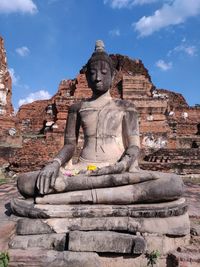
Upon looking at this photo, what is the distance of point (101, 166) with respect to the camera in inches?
162

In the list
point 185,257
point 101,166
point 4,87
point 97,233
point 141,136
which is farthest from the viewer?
point 4,87

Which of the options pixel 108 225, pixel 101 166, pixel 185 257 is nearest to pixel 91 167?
pixel 101 166

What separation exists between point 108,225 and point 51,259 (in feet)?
2.10

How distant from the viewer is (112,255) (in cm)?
302

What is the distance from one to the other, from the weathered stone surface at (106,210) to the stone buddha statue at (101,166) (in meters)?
0.08

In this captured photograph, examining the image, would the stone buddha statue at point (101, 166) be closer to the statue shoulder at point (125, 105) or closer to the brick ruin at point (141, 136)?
the statue shoulder at point (125, 105)

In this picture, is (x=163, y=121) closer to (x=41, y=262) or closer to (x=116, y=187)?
(x=116, y=187)

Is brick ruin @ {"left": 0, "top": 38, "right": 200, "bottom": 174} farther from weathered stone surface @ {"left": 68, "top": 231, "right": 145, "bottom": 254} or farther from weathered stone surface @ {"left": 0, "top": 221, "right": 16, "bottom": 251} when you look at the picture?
weathered stone surface @ {"left": 68, "top": 231, "right": 145, "bottom": 254}

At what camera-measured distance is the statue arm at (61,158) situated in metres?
3.53

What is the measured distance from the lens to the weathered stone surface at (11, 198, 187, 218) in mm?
3318

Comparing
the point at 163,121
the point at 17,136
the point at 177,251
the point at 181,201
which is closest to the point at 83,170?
the point at 181,201

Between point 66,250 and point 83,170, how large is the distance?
47.4 inches

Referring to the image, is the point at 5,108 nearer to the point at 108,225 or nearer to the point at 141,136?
the point at 141,136

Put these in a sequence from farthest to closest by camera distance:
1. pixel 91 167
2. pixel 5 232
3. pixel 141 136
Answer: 1. pixel 141 136
2. pixel 91 167
3. pixel 5 232
